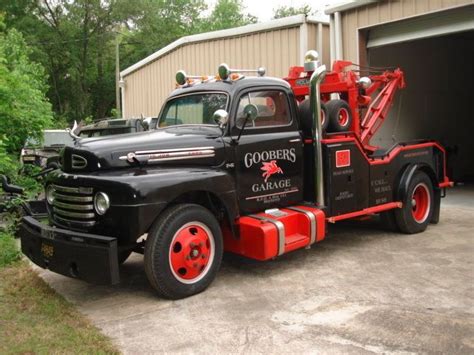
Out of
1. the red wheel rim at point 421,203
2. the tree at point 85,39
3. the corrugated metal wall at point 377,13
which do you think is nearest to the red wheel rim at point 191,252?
the red wheel rim at point 421,203

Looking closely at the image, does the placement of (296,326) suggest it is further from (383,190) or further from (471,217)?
(471,217)

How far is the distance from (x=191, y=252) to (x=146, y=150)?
1084mm

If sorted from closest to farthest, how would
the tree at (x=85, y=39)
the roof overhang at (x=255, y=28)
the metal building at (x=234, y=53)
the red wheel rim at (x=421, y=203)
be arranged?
1. the red wheel rim at (x=421, y=203)
2. the roof overhang at (x=255, y=28)
3. the metal building at (x=234, y=53)
4. the tree at (x=85, y=39)

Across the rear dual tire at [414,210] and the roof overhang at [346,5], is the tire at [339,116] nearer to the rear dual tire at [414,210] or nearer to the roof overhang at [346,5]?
the rear dual tire at [414,210]

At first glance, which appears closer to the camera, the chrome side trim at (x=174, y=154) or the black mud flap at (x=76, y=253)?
the black mud flap at (x=76, y=253)

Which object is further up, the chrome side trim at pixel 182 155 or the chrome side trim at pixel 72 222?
the chrome side trim at pixel 182 155

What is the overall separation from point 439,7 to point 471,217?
355cm

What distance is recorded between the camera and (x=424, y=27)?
9.24 meters

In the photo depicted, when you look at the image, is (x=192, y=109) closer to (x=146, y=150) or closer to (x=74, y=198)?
(x=146, y=150)

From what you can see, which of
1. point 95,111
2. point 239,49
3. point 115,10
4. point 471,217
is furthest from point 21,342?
point 95,111

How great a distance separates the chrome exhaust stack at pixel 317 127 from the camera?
6.00 metres

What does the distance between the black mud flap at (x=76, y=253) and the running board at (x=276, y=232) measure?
155 centimetres

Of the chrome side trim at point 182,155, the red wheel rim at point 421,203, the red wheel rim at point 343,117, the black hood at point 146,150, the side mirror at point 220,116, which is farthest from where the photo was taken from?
the red wheel rim at point 421,203

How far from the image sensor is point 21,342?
4.05 meters
